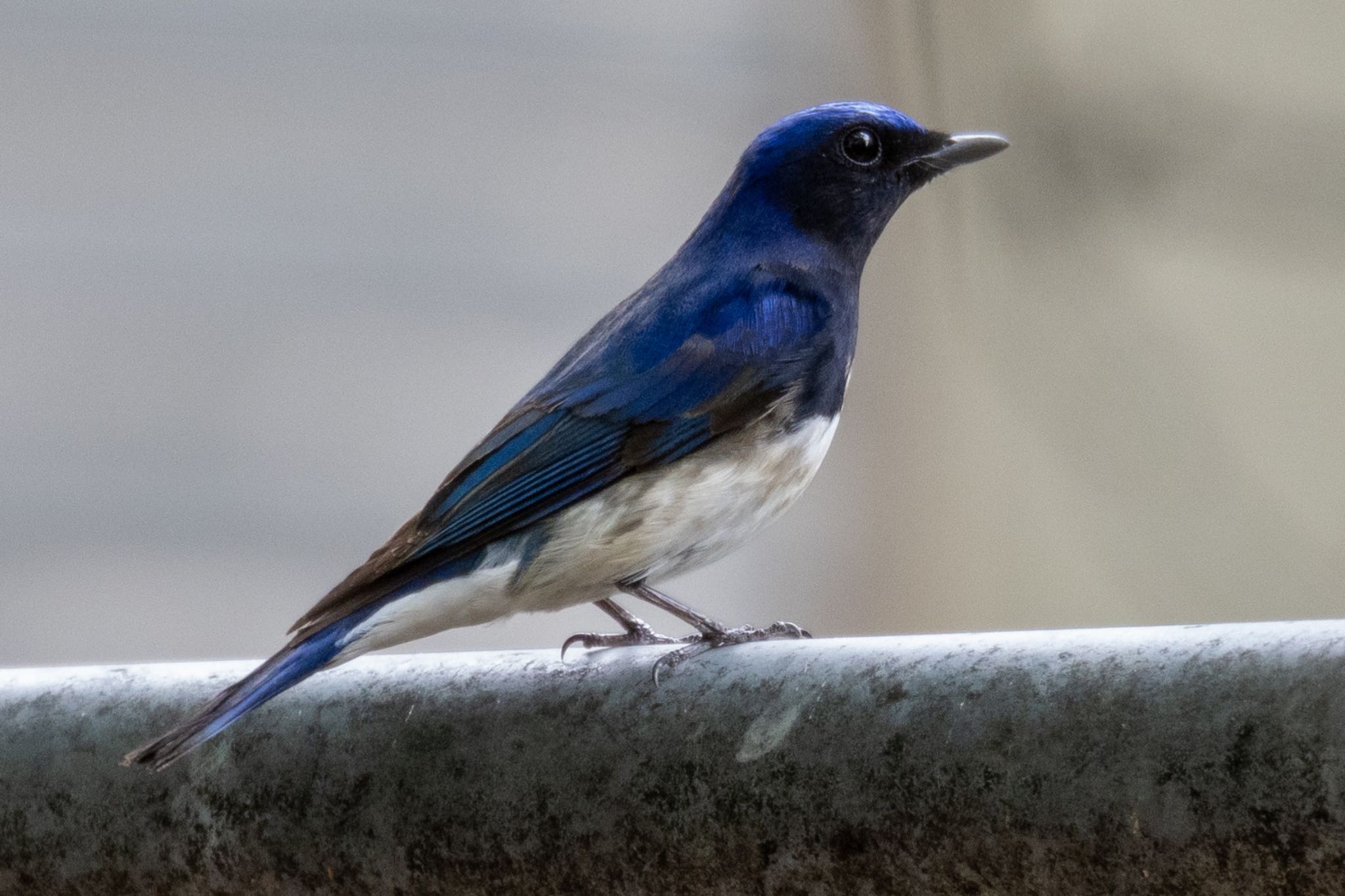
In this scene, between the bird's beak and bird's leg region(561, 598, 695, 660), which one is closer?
bird's leg region(561, 598, 695, 660)

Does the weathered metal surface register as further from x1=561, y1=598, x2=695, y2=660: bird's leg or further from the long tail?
x1=561, y1=598, x2=695, y2=660: bird's leg

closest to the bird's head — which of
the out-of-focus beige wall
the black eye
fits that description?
the black eye

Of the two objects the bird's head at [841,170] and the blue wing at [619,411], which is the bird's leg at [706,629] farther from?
the bird's head at [841,170]

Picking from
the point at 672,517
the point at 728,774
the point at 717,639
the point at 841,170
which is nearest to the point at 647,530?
the point at 672,517

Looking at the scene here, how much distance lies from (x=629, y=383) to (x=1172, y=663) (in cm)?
178

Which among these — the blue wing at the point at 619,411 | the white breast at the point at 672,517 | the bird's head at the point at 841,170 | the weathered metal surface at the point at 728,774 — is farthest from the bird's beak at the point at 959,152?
the weathered metal surface at the point at 728,774

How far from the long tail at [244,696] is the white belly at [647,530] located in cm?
45

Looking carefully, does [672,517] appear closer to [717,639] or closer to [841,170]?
[717,639]

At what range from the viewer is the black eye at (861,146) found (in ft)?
11.4

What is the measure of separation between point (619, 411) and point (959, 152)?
0.99 m

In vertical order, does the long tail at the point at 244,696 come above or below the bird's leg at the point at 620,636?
above

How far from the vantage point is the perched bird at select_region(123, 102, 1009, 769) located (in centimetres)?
275

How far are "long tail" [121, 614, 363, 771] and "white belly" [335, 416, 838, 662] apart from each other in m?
0.45


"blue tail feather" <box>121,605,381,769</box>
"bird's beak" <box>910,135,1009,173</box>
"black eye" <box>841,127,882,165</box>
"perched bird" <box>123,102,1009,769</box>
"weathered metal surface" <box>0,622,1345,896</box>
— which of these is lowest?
"weathered metal surface" <box>0,622,1345,896</box>
